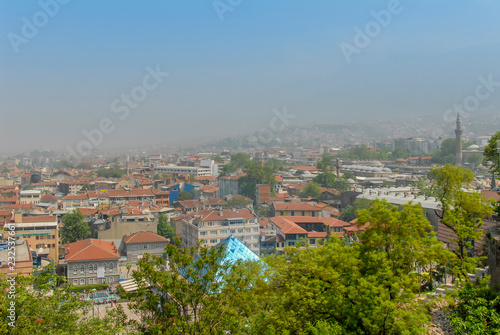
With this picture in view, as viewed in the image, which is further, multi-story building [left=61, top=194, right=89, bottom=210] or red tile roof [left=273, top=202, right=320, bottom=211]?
multi-story building [left=61, top=194, right=89, bottom=210]

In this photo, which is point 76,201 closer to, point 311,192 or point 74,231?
point 74,231

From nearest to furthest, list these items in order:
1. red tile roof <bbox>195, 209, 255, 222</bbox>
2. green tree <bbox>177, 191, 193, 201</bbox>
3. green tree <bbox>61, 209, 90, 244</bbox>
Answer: red tile roof <bbox>195, 209, 255, 222</bbox>, green tree <bbox>61, 209, 90, 244</bbox>, green tree <bbox>177, 191, 193, 201</bbox>

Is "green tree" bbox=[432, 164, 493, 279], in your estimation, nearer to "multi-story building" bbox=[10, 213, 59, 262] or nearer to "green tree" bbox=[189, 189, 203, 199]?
"multi-story building" bbox=[10, 213, 59, 262]

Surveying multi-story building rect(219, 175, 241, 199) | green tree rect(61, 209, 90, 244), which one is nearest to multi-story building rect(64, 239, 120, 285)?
green tree rect(61, 209, 90, 244)

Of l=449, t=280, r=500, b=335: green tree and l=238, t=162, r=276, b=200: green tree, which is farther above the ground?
l=449, t=280, r=500, b=335: green tree

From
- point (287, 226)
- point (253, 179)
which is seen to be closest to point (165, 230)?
point (287, 226)
